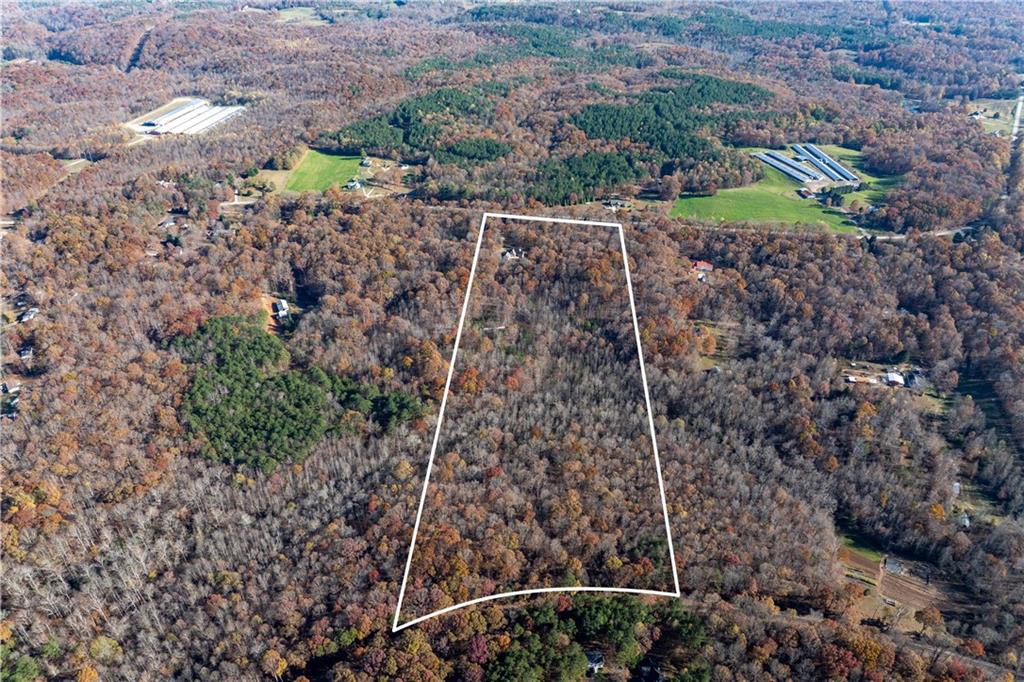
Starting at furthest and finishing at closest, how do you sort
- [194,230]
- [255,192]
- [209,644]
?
[255,192] < [194,230] < [209,644]

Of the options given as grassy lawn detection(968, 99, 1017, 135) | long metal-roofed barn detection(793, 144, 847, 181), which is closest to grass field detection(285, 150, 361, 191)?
long metal-roofed barn detection(793, 144, 847, 181)

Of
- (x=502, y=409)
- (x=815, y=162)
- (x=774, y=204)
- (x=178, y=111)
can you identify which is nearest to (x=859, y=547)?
(x=502, y=409)

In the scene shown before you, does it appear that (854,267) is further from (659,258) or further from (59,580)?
(59,580)

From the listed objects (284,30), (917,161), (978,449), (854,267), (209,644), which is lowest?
(209,644)

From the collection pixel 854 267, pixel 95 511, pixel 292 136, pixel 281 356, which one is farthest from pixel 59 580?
pixel 292 136

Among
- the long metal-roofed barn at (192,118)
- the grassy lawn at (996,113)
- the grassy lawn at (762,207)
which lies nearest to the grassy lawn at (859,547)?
the grassy lawn at (762,207)

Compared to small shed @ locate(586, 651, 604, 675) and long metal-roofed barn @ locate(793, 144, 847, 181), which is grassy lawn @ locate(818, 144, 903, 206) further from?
small shed @ locate(586, 651, 604, 675)

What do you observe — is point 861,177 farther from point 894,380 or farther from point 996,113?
point 894,380
